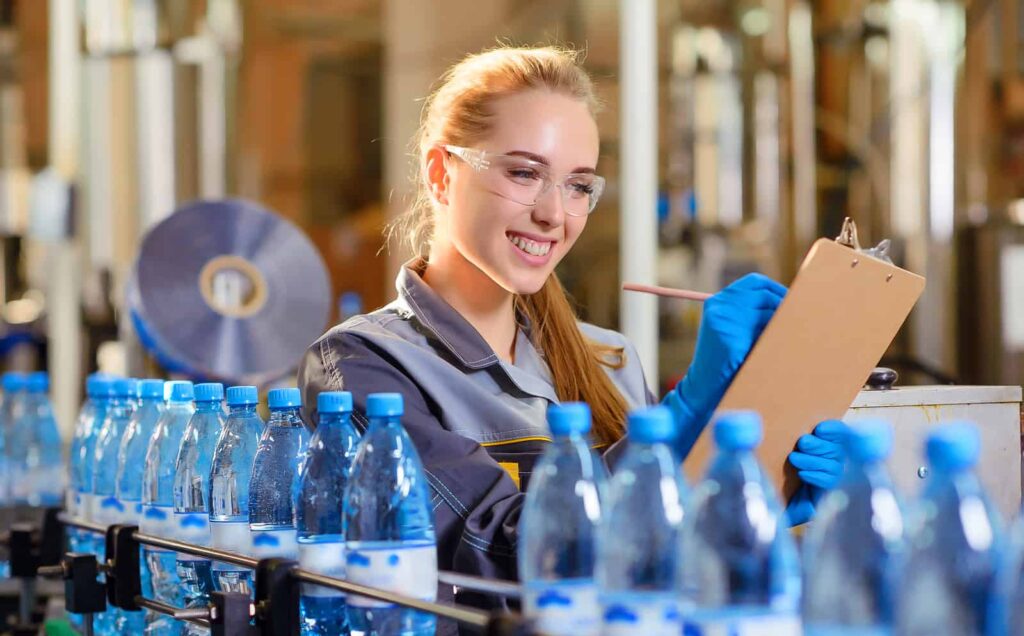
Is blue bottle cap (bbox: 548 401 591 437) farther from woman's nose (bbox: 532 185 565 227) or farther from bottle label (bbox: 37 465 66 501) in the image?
bottle label (bbox: 37 465 66 501)

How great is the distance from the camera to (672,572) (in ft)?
3.57

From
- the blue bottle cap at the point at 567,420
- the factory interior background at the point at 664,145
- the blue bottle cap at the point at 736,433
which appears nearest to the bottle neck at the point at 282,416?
the blue bottle cap at the point at 567,420

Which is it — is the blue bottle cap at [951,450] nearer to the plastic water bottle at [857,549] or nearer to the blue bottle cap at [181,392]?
the plastic water bottle at [857,549]

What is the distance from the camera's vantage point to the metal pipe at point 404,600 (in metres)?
1.16

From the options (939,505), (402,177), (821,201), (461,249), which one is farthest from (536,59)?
(402,177)

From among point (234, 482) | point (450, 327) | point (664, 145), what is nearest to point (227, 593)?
point (234, 482)

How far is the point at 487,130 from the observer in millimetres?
1904

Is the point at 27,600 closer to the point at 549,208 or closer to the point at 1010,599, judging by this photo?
the point at 549,208

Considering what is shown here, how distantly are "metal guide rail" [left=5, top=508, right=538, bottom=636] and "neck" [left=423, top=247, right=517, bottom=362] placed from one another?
48 cm

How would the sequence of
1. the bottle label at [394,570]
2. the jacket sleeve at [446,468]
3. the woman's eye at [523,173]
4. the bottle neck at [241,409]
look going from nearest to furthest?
the bottle label at [394,570]
the jacket sleeve at [446,468]
the bottle neck at [241,409]
the woman's eye at [523,173]

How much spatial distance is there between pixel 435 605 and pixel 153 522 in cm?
79

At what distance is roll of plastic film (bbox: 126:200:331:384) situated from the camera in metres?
2.75

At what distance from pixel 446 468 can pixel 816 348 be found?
52 cm

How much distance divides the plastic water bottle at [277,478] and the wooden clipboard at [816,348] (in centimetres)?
53
